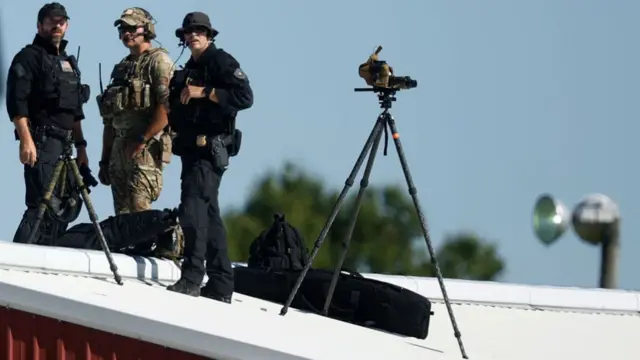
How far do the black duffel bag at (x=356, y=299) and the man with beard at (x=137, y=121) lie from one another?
0.82 m

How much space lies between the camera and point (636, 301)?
19.2 m

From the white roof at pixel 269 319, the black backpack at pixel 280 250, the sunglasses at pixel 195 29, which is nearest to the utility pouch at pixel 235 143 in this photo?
the sunglasses at pixel 195 29

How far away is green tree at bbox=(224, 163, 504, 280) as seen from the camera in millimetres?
57156

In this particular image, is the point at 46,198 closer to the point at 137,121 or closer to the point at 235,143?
the point at 137,121

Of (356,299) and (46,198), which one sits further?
(356,299)

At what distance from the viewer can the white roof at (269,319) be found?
13.3 m

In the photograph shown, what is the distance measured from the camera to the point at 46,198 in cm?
1509

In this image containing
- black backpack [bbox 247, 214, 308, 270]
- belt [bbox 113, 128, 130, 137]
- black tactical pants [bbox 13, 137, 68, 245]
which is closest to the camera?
black tactical pants [bbox 13, 137, 68, 245]

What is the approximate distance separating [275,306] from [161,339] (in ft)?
7.27

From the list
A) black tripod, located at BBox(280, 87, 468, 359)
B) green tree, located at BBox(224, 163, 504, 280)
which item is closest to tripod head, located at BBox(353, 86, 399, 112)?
black tripod, located at BBox(280, 87, 468, 359)

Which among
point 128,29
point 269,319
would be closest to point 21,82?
point 128,29

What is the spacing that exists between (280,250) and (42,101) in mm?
2118

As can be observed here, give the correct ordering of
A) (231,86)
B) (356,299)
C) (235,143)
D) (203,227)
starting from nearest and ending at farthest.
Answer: (231,86) → (203,227) → (235,143) → (356,299)

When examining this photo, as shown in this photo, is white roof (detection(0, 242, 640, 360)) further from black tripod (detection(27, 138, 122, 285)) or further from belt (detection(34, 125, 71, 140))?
belt (detection(34, 125, 71, 140))
